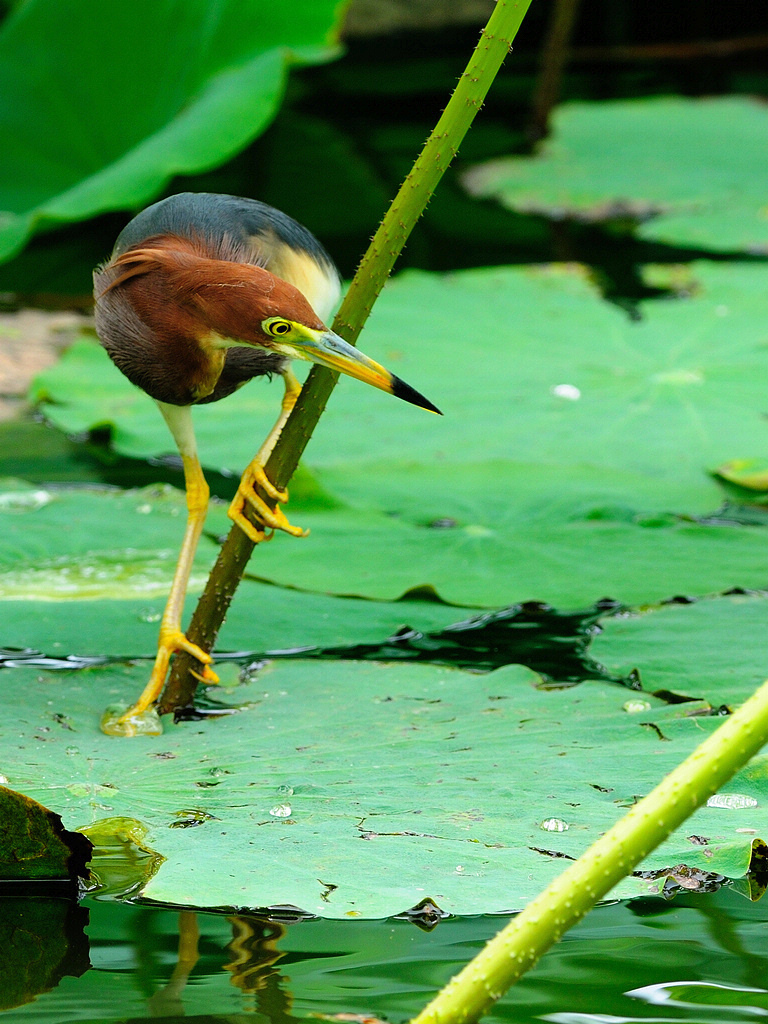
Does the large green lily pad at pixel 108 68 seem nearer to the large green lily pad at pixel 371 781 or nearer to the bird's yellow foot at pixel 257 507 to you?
the bird's yellow foot at pixel 257 507

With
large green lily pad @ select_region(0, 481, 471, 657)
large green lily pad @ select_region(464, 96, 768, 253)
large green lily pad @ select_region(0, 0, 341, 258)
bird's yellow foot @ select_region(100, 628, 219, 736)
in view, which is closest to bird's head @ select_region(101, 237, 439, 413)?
bird's yellow foot @ select_region(100, 628, 219, 736)

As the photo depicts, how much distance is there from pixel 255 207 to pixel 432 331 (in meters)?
1.52

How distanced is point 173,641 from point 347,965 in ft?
2.16

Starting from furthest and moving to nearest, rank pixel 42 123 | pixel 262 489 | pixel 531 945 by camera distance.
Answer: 1. pixel 42 123
2. pixel 262 489
3. pixel 531 945

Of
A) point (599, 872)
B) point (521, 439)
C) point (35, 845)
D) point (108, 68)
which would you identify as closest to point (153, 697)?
point (35, 845)

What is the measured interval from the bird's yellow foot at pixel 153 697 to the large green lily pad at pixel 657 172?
2.97m

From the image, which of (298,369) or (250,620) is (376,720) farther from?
(298,369)

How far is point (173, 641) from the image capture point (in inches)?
68.6

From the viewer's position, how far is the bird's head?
1.37 meters

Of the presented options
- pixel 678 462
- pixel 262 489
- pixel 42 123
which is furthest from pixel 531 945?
pixel 42 123

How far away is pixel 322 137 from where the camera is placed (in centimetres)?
548

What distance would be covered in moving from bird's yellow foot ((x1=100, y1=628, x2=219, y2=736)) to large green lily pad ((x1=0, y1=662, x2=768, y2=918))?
33 mm

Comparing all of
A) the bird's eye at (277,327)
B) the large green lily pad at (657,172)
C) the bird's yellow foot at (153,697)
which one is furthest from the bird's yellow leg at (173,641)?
the large green lily pad at (657,172)

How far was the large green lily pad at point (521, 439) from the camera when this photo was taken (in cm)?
214
